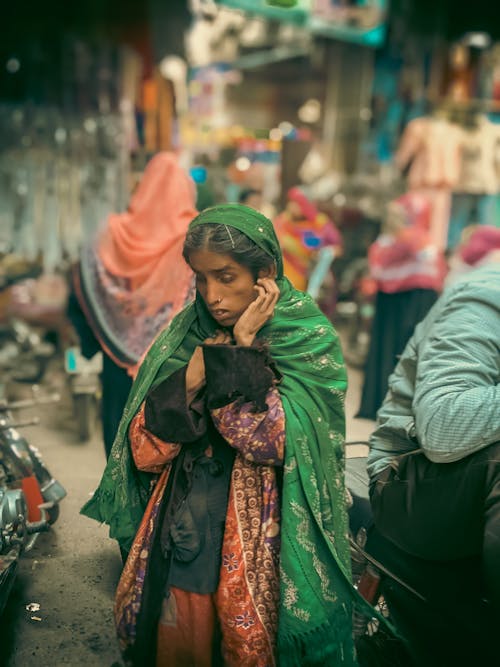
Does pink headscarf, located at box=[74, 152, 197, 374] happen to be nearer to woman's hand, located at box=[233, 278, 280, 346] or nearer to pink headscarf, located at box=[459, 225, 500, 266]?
woman's hand, located at box=[233, 278, 280, 346]

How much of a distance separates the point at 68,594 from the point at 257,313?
1566 mm

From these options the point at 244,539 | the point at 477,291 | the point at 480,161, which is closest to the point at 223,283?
the point at 244,539

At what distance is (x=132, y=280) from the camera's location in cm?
376

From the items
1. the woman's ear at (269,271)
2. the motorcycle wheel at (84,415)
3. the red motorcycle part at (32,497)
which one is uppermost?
the woman's ear at (269,271)

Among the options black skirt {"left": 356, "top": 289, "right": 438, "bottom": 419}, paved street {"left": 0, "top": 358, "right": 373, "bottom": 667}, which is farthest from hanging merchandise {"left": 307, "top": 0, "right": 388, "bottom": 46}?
paved street {"left": 0, "top": 358, "right": 373, "bottom": 667}

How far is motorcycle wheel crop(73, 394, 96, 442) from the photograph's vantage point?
4.35 metres

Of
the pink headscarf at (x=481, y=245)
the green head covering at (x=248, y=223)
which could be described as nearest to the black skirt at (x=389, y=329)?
the pink headscarf at (x=481, y=245)

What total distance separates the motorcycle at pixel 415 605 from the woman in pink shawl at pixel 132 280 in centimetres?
140

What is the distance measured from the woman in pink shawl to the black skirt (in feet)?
7.35

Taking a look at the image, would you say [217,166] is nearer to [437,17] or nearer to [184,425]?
[437,17]

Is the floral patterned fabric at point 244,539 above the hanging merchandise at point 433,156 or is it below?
below

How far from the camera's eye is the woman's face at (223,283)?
6.37ft

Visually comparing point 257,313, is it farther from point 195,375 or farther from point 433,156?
point 433,156

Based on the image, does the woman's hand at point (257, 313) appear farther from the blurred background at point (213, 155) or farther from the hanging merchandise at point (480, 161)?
the hanging merchandise at point (480, 161)
